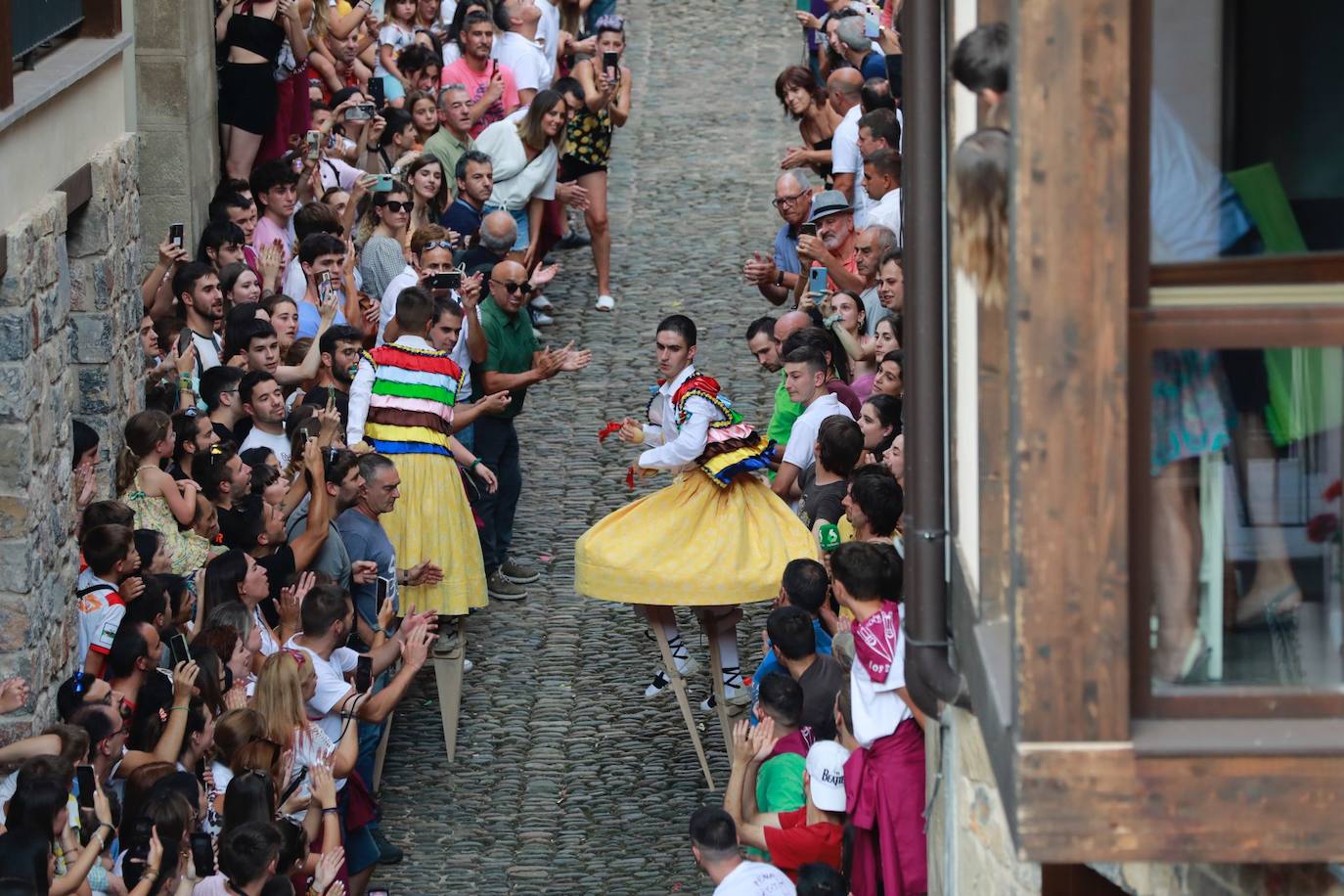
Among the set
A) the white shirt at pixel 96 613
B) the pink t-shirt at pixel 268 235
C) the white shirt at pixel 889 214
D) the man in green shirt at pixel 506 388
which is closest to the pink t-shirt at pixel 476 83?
the pink t-shirt at pixel 268 235

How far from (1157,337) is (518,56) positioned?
12546mm

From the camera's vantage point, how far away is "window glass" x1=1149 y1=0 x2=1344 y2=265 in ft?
15.0

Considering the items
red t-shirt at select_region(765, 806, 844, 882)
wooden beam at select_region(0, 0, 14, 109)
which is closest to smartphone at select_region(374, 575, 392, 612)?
wooden beam at select_region(0, 0, 14, 109)

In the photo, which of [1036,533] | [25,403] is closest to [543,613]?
[25,403]

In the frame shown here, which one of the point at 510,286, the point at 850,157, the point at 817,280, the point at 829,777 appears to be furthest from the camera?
the point at 850,157

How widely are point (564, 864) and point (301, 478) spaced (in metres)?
2.14

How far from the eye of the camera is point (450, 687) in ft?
34.0

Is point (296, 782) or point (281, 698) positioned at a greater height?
point (281, 698)

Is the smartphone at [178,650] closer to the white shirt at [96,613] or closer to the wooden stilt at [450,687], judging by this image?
the white shirt at [96,613]

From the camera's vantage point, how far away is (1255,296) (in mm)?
4566

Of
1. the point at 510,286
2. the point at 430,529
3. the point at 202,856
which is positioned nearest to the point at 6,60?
the point at 430,529

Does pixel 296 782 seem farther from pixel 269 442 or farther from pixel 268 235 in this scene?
pixel 268 235

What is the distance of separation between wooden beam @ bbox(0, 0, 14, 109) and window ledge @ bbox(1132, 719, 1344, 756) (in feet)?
18.2

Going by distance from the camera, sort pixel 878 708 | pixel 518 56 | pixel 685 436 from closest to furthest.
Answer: pixel 878 708 → pixel 685 436 → pixel 518 56
